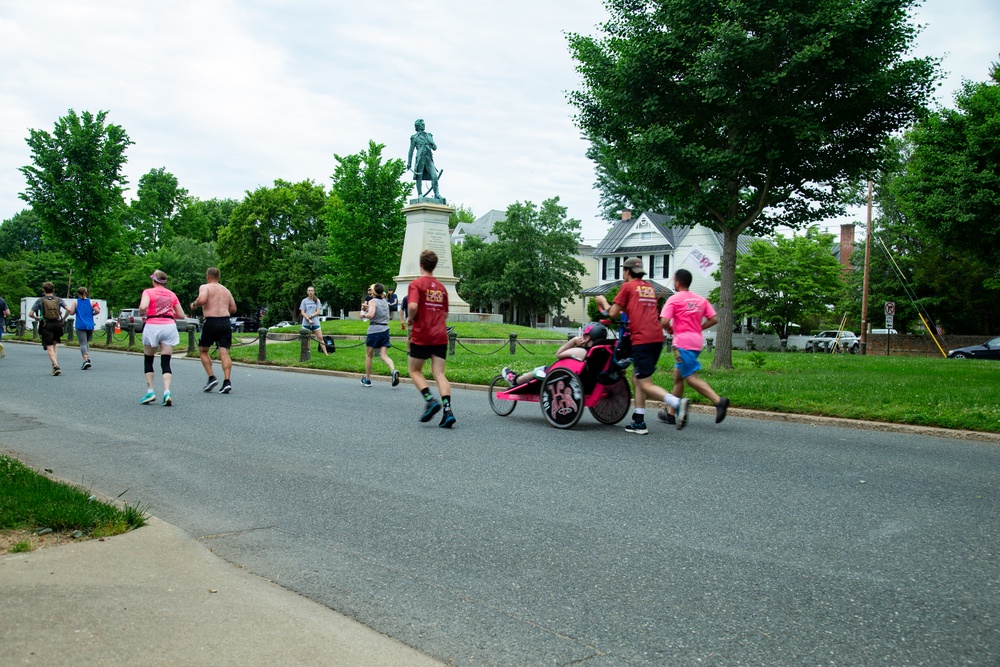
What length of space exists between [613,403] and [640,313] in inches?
46.8

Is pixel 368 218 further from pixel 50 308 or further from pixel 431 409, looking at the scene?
pixel 431 409

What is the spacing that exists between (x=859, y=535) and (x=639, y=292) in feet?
15.8

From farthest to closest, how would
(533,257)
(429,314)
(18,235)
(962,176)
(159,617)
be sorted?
(18,235) → (533,257) → (962,176) → (429,314) → (159,617)

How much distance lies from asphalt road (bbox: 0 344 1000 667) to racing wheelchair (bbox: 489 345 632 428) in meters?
0.25

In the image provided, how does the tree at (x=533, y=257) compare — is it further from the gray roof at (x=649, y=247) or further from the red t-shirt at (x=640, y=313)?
the red t-shirt at (x=640, y=313)

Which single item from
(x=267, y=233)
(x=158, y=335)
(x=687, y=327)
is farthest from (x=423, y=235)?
(x=267, y=233)

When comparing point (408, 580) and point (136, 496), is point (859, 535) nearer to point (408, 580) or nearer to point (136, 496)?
point (408, 580)

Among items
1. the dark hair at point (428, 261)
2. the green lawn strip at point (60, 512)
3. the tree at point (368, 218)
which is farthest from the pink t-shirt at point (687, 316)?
the tree at point (368, 218)

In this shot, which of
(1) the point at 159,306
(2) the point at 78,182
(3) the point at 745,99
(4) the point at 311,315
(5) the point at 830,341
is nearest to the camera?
(1) the point at 159,306

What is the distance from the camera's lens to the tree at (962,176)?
2534 cm

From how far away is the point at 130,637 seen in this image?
3344 mm

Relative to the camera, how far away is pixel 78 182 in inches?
1416

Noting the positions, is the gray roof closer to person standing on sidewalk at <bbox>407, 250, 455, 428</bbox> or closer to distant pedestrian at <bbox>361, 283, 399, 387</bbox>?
distant pedestrian at <bbox>361, 283, 399, 387</bbox>

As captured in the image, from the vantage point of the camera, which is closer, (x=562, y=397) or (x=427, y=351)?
(x=562, y=397)
